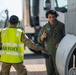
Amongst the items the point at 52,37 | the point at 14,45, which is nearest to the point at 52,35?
the point at 52,37

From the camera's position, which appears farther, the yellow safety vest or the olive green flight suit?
the olive green flight suit

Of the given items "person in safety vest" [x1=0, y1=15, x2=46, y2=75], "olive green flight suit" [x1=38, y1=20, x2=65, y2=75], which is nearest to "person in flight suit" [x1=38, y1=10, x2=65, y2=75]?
"olive green flight suit" [x1=38, y1=20, x2=65, y2=75]

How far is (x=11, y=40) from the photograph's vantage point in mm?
7105

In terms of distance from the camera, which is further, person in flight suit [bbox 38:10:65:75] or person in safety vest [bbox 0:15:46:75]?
person in flight suit [bbox 38:10:65:75]

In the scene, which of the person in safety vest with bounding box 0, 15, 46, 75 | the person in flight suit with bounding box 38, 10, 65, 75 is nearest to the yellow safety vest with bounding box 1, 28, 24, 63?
the person in safety vest with bounding box 0, 15, 46, 75

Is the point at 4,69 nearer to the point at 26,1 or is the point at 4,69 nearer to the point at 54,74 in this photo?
the point at 54,74

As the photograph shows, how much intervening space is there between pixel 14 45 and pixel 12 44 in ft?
0.14

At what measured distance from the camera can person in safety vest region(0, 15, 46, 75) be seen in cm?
707

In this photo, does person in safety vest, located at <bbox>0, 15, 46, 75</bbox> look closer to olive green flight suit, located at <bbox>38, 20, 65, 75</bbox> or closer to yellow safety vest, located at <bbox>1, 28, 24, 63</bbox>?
yellow safety vest, located at <bbox>1, 28, 24, 63</bbox>

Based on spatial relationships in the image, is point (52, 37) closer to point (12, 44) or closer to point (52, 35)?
point (52, 35)

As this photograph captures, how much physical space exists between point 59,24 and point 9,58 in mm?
1477

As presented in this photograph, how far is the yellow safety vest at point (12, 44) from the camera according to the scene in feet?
23.2

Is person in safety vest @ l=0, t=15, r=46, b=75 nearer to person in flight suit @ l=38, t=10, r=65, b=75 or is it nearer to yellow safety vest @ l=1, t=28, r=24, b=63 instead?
yellow safety vest @ l=1, t=28, r=24, b=63

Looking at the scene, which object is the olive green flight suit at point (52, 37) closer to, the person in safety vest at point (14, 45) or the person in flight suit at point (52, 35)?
the person in flight suit at point (52, 35)
